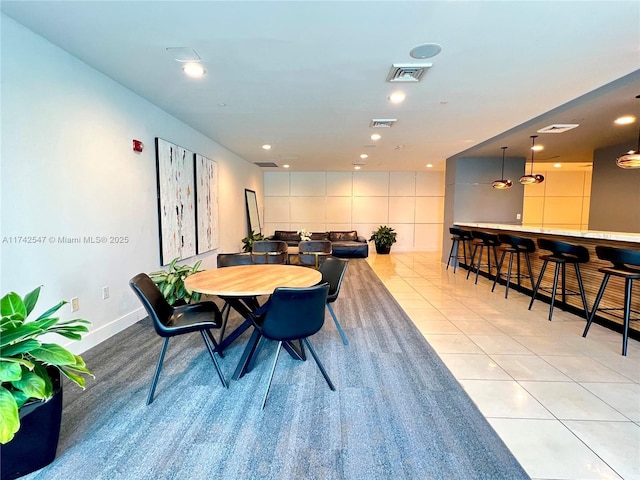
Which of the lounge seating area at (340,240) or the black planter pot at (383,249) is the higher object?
the lounge seating area at (340,240)

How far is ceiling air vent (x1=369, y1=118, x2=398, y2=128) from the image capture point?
427 cm

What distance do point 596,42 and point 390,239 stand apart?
7117 millimetres

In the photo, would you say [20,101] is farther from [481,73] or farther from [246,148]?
[246,148]

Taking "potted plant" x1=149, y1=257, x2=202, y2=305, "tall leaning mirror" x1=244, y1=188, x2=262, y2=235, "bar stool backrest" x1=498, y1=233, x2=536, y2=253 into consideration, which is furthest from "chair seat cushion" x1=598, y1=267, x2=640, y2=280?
"tall leaning mirror" x1=244, y1=188, x2=262, y2=235

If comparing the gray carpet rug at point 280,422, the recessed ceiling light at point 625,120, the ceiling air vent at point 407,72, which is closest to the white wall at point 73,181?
the gray carpet rug at point 280,422

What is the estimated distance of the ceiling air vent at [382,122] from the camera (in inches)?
168

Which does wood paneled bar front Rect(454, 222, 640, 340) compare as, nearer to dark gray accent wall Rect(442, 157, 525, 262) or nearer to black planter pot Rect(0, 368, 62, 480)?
dark gray accent wall Rect(442, 157, 525, 262)

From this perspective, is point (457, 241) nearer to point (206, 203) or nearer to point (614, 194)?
point (614, 194)

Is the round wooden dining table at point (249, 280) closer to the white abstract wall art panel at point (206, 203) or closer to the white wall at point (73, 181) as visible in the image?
the white wall at point (73, 181)

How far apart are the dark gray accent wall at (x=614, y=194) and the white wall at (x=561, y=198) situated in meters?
3.15

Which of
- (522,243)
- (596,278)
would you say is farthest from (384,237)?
(596,278)

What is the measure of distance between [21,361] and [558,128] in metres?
6.11

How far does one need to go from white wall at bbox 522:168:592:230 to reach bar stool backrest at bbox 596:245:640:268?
725cm

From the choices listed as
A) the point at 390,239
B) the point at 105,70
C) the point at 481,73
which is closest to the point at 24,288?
the point at 105,70
